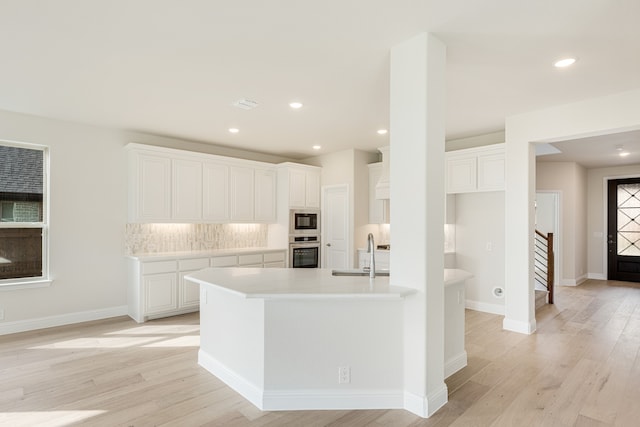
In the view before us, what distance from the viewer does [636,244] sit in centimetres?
798

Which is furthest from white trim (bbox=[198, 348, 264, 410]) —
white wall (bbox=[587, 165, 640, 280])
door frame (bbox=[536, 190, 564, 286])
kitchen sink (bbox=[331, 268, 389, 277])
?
white wall (bbox=[587, 165, 640, 280])

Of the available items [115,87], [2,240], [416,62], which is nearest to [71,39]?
[115,87]

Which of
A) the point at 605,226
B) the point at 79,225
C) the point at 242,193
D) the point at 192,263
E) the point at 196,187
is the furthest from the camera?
the point at 605,226

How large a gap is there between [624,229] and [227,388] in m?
9.36

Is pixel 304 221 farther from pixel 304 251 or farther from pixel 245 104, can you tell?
pixel 245 104

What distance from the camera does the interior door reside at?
20.9 feet

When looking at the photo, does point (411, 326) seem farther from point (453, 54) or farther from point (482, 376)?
point (453, 54)

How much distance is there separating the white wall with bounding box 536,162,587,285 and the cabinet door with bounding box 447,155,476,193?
397 cm

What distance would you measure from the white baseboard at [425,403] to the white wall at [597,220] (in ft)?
26.4

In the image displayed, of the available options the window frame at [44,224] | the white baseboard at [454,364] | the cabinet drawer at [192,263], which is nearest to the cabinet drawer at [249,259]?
the cabinet drawer at [192,263]

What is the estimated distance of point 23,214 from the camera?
4547 mm

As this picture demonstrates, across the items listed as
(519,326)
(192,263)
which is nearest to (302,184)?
(192,263)

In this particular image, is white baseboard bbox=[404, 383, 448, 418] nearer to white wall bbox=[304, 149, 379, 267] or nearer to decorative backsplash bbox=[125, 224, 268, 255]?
white wall bbox=[304, 149, 379, 267]

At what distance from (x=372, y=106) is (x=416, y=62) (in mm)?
1590
